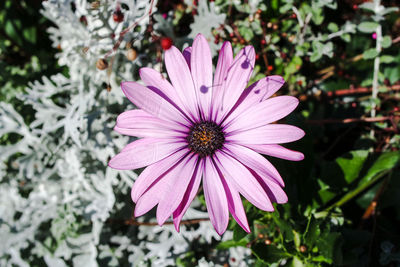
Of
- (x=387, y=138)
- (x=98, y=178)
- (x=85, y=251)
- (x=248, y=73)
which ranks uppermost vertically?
(x=248, y=73)

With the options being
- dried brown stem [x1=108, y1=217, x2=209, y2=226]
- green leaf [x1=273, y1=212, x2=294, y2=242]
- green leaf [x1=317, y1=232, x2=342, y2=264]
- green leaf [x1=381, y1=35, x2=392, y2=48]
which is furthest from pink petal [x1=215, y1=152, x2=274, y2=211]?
green leaf [x1=381, y1=35, x2=392, y2=48]

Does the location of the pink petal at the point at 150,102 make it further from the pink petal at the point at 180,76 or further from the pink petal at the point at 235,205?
the pink petal at the point at 235,205

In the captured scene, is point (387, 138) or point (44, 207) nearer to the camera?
point (387, 138)

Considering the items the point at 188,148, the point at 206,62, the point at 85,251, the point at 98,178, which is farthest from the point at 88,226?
the point at 206,62

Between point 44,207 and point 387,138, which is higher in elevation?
point 387,138

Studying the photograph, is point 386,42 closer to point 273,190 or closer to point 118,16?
point 273,190

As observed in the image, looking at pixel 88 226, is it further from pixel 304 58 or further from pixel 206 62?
pixel 304 58

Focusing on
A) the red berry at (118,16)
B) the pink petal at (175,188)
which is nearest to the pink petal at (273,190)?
the pink petal at (175,188)

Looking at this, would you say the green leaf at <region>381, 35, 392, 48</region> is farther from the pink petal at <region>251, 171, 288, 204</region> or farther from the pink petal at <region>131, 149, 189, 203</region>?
the pink petal at <region>131, 149, 189, 203</region>

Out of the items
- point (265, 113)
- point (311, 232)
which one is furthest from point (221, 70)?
point (311, 232)
